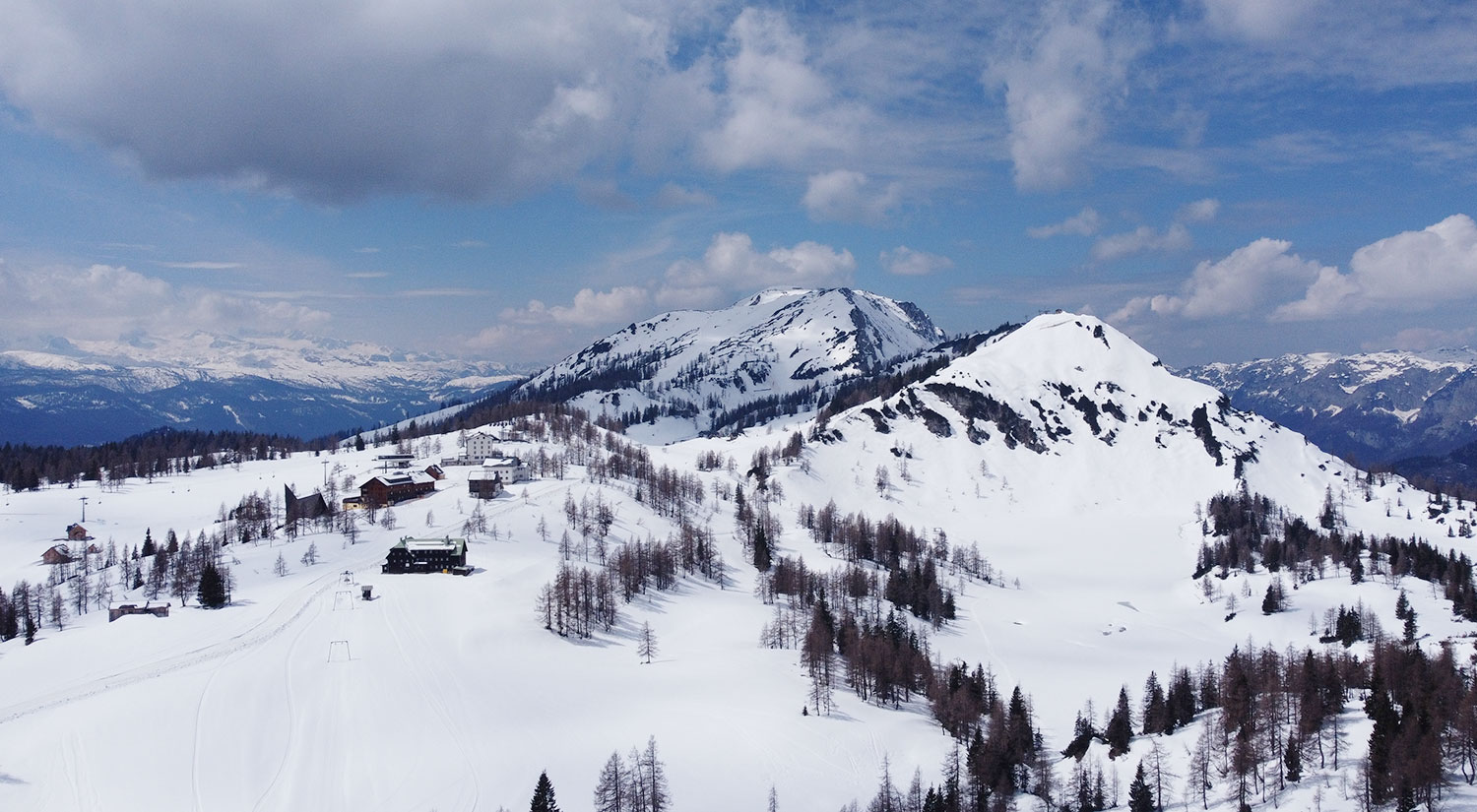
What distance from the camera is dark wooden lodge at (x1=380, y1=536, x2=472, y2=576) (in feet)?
356

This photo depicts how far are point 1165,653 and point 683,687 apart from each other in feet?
244

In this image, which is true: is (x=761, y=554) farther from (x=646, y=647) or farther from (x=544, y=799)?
(x=544, y=799)

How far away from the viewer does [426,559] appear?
359 feet

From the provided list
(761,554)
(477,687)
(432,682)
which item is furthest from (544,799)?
(761,554)

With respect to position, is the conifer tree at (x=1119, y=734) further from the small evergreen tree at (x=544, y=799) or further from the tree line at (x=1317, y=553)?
the tree line at (x=1317, y=553)

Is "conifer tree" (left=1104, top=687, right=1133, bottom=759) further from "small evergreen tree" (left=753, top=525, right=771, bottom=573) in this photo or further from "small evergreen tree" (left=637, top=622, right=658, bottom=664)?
"small evergreen tree" (left=753, top=525, right=771, bottom=573)

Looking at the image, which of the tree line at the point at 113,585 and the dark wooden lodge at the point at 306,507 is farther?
the dark wooden lodge at the point at 306,507

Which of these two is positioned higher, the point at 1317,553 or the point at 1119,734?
the point at 1317,553

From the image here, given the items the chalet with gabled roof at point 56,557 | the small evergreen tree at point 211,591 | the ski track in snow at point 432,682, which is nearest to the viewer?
the ski track in snow at point 432,682

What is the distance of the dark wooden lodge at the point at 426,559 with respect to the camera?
109 m

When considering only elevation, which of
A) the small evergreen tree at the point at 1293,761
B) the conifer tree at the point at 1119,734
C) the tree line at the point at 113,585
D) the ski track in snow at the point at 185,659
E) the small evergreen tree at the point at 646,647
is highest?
the tree line at the point at 113,585

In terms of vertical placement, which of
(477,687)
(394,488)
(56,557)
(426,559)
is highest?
(394,488)

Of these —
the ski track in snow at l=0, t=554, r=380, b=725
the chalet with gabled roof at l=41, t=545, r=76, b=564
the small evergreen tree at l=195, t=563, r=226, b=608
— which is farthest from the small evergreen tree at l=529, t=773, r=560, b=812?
the chalet with gabled roof at l=41, t=545, r=76, b=564

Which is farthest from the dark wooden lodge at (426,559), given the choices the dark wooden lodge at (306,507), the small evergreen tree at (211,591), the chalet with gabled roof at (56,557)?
the chalet with gabled roof at (56,557)
